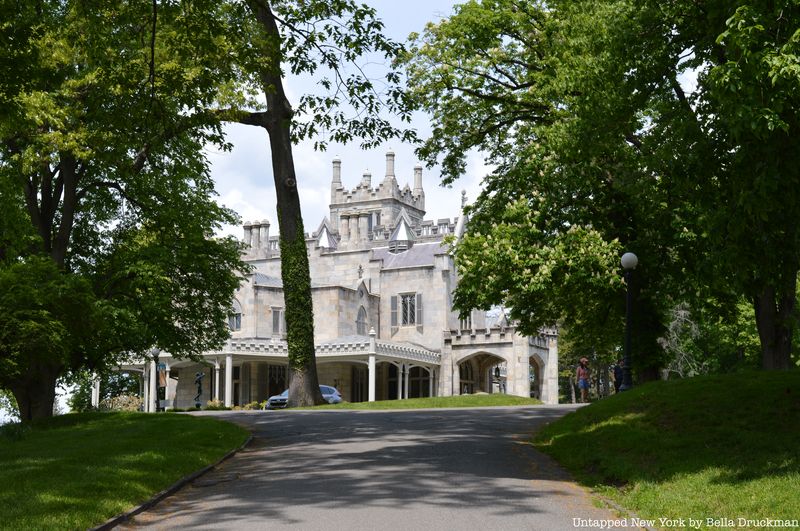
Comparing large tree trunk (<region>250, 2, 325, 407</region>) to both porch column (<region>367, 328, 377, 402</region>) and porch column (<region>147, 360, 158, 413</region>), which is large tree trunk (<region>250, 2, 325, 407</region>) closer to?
porch column (<region>147, 360, 158, 413</region>)

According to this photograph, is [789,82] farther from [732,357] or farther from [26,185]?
[732,357]

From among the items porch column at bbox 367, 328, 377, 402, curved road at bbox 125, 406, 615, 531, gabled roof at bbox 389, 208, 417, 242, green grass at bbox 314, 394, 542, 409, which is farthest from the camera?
gabled roof at bbox 389, 208, 417, 242

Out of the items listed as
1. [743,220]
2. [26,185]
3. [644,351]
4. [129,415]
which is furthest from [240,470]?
[26,185]

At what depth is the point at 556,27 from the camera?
81.8 ft

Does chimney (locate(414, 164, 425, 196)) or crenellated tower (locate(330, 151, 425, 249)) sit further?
chimney (locate(414, 164, 425, 196))

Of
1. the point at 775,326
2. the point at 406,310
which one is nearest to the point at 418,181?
the point at 406,310

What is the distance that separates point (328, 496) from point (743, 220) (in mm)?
6189

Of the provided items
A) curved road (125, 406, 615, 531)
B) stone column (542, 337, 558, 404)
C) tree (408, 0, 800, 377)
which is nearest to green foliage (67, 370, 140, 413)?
stone column (542, 337, 558, 404)

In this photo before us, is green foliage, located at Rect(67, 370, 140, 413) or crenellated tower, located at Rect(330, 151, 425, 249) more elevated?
crenellated tower, located at Rect(330, 151, 425, 249)

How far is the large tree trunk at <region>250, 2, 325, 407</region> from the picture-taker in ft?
96.4

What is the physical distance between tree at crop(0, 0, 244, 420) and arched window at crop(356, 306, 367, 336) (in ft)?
84.2

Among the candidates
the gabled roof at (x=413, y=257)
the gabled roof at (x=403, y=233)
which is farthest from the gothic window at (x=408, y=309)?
the gabled roof at (x=403, y=233)

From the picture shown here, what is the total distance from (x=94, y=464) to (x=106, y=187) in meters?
20.1

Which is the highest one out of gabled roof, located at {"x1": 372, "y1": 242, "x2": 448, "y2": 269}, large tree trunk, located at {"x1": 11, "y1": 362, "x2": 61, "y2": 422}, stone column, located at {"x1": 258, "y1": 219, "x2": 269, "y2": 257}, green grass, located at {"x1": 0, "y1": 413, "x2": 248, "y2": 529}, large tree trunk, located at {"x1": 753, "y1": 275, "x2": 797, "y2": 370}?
stone column, located at {"x1": 258, "y1": 219, "x2": 269, "y2": 257}
